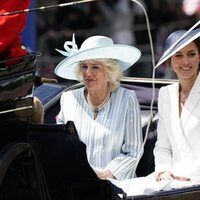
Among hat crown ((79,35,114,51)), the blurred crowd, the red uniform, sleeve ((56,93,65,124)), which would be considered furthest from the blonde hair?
the blurred crowd

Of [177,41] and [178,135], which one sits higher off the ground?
[177,41]

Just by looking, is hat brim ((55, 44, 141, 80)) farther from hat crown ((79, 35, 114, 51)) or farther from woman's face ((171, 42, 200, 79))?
woman's face ((171, 42, 200, 79))

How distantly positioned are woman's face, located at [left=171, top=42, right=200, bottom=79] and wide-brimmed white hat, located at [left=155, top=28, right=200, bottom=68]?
69mm

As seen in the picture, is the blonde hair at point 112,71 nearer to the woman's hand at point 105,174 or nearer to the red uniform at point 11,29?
the woman's hand at point 105,174

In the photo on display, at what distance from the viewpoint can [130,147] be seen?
469 centimetres

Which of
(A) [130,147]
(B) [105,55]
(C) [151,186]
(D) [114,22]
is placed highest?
(D) [114,22]

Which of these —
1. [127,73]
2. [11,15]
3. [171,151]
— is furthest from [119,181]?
[127,73]

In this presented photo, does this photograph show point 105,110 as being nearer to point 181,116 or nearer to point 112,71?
point 112,71

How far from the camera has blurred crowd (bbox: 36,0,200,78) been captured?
1130 centimetres

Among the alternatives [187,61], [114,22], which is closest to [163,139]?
[187,61]

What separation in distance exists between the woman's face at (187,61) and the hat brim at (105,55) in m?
0.36

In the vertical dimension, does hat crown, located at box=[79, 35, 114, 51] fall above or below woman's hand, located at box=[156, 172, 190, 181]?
above

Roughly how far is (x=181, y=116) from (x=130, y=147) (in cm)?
42

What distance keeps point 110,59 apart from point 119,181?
791mm
